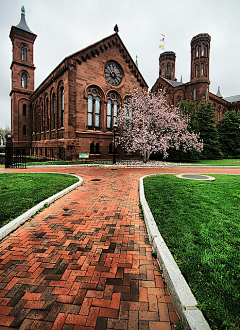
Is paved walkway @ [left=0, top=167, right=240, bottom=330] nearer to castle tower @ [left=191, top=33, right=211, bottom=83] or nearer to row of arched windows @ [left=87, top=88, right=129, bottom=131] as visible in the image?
row of arched windows @ [left=87, top=88, right=129, bottom=131]

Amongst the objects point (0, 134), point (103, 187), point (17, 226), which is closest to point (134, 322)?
point (17, 226)

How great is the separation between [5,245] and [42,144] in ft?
90.0

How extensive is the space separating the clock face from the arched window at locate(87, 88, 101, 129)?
9.70ft

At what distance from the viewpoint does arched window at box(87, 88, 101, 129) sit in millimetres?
22203

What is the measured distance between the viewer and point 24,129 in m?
39.6

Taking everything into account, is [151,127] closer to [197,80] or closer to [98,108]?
[98,108]

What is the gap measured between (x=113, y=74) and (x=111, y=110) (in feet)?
15.6

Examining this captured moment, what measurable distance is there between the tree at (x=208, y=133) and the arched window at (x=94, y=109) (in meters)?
15.4

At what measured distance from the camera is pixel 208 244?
10.1ft

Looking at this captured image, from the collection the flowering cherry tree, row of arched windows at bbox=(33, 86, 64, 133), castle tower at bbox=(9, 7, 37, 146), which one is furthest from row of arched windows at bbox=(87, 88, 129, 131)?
castle tower at bbox=(9, 7, 37, 146)

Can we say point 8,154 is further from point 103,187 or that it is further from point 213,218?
point 213,218

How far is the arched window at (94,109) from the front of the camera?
874 inches

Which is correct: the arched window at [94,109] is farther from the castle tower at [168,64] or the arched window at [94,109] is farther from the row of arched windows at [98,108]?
the castle tower at [168,64]

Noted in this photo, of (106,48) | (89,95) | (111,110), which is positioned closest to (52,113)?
(89,95)
